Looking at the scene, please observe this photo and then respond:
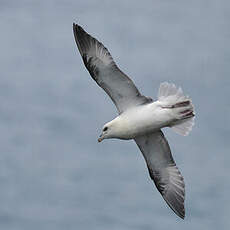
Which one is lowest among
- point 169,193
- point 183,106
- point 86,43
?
point 169,193

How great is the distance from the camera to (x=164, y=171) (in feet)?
59.0

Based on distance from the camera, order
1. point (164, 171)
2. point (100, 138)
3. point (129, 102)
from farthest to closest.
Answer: point (164, 171) → point (100, 138) → point (129, 102)

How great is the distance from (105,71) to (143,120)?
1318mm

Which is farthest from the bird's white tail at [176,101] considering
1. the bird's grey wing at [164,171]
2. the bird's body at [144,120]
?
the bird's grey wing at [164,171]

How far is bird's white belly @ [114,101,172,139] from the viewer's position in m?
16.6

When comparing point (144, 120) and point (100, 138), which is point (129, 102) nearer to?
point (144, 120)

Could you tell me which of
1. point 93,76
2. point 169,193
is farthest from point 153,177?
point 93,76

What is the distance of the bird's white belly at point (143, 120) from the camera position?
655 inches

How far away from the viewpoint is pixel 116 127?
55.6 ft

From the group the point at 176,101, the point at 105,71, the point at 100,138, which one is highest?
the point at 105,71

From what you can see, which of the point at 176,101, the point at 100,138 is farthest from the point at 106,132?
the point at 176,101

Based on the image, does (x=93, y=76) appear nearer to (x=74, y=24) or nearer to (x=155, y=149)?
(x=74, y=24)

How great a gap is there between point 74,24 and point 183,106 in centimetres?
292

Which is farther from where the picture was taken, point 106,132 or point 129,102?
point 106,132
